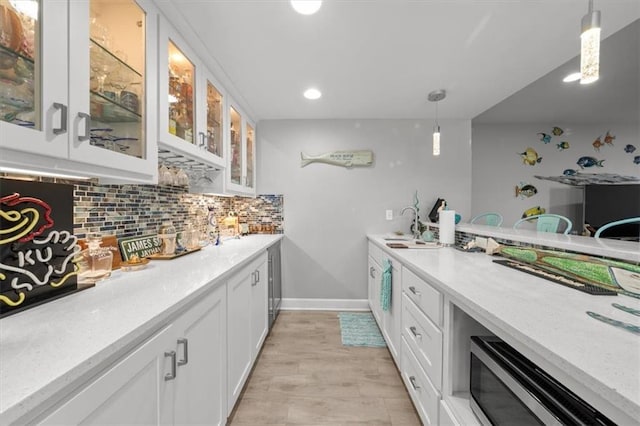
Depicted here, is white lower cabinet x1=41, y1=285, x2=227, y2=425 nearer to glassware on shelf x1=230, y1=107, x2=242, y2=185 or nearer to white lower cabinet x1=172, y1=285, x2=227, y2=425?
white lower cabinet x1=172, y1=285, x2=227, y2=425

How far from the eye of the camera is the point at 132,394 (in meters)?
0.69

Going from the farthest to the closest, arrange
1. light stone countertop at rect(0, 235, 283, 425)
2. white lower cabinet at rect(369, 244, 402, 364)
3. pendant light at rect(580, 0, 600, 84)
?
white lower cabinet at rect(369, 244, 402, 364) < pendant light at rect(580, 0, 600, 84) < light stone countertop at rect(0, 235, 283, 425)

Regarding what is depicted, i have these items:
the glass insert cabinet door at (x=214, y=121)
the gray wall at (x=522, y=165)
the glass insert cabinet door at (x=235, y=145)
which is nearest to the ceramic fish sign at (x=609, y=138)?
the gray wall at (x=522, y=165)

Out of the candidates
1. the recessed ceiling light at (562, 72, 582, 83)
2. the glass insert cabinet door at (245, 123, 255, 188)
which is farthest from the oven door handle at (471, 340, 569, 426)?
the recessed ceiling light at (562, 72, 582, 83)

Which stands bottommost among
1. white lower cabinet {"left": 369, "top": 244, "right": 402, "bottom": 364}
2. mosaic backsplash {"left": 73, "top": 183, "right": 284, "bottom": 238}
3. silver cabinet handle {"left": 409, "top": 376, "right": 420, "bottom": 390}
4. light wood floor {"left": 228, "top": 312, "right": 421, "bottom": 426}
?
light wood floor {"left": 228, "top": 312, "right": 421, "bottom": 426}

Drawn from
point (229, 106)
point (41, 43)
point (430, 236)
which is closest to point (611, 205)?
point (430, 236)

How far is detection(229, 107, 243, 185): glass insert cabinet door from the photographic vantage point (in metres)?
2.45

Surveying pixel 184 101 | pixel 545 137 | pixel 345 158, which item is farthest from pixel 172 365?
pixel 545 137

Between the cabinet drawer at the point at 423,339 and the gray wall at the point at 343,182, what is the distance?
5.22ft

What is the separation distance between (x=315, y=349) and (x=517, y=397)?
5.71 feet

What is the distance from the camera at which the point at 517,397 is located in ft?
2.49

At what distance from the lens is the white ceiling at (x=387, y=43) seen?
144cm

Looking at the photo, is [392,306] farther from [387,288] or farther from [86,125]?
[86,125]

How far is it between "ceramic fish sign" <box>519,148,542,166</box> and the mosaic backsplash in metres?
4.59
